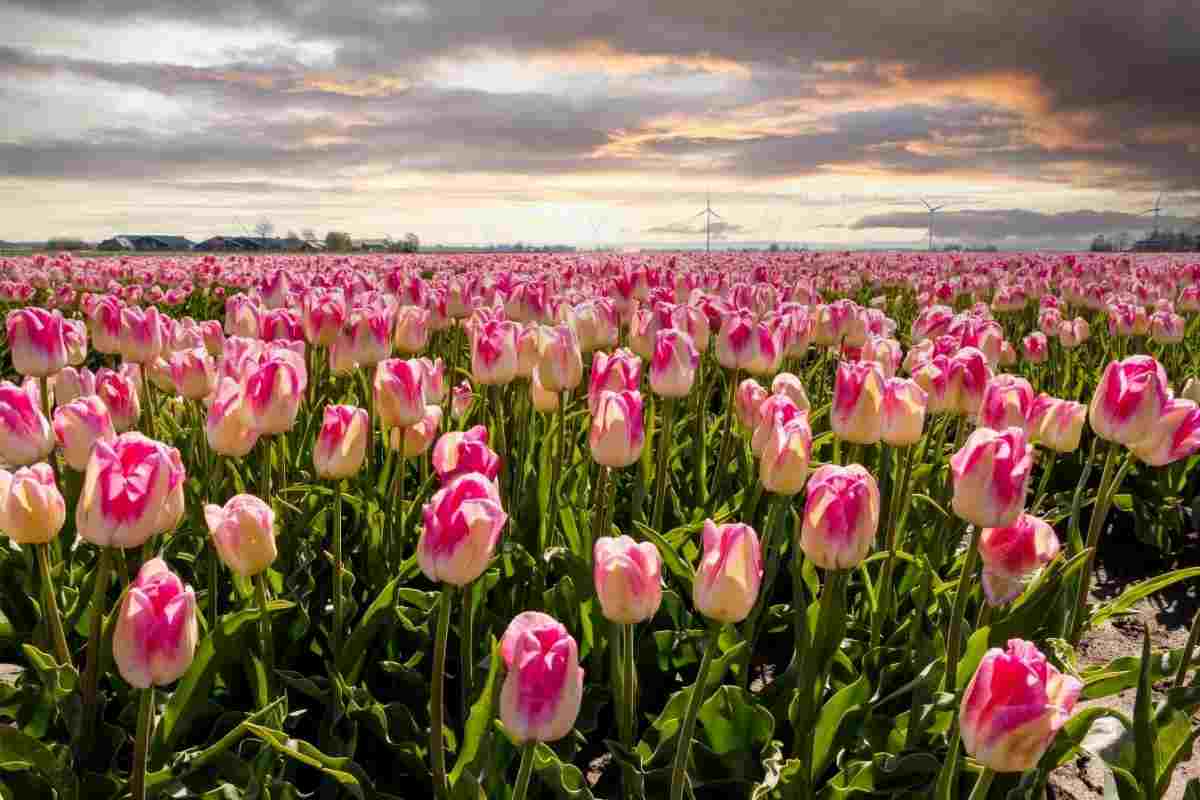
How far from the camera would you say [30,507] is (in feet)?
6.40

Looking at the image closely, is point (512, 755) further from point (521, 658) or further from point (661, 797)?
point (521, 658)

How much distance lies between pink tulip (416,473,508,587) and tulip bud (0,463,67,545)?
2.94 feet

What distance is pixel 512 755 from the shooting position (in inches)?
86.2

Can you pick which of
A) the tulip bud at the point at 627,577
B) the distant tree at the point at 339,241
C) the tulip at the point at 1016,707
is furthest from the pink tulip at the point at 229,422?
the distant tree at the point at 339,241

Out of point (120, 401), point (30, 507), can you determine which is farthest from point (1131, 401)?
point (120, 401)

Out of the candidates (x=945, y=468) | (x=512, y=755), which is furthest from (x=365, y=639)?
(x=945, y=468)

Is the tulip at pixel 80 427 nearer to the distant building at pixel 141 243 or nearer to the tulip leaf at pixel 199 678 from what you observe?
the tulip leaf at pixel 199 678

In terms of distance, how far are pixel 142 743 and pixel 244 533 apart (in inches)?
18.0

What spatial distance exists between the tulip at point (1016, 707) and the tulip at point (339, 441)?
1.63m

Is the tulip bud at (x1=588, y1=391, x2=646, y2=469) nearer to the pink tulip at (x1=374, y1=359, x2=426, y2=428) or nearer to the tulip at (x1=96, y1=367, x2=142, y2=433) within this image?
the pink tulip at (x1=374, y1=359, x2=426, y2=428)

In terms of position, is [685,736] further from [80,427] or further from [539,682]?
[80,427]

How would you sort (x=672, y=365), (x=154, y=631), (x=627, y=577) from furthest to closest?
(x=672, y=365) → (x=627, y=577) → (x=154, y=631)

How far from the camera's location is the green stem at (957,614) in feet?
6.80

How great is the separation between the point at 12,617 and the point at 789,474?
2531 millimetres
